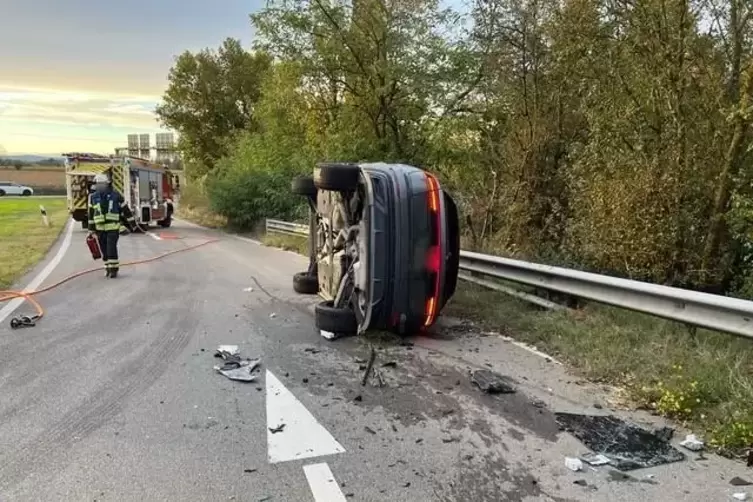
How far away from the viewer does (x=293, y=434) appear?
372 centimetres

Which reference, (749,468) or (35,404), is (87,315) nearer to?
(35,404)

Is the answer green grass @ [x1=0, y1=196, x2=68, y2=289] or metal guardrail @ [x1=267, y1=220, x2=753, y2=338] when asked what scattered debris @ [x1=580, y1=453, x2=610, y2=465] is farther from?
green grass @ [x1=0, y1=196, x2=68, y2=289]

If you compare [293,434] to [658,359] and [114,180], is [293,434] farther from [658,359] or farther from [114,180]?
[114,180]

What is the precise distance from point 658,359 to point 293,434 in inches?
113

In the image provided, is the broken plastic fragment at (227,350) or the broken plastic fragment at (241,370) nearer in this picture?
the broken plastic fragment at (241,370)

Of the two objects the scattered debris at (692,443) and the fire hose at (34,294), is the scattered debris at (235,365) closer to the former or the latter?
the fire hose at (34,294)

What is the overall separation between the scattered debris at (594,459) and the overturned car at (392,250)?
2.55m

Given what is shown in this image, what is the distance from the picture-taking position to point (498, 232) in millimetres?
10852

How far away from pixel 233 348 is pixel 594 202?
4597mm

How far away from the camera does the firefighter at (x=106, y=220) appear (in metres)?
10.2

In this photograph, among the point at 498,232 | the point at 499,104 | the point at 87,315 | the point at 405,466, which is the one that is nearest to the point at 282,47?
the point at 499,104

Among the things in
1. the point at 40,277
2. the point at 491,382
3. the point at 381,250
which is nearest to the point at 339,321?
the point at 381,250

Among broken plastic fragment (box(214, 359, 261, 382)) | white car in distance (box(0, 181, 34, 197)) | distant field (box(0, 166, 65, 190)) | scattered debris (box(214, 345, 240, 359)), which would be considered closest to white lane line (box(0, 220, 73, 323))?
scattered debris (box(214, 345, 240, 359))

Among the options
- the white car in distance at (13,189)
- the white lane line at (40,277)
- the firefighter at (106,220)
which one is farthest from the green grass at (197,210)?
the white car in distance at (13,189)
